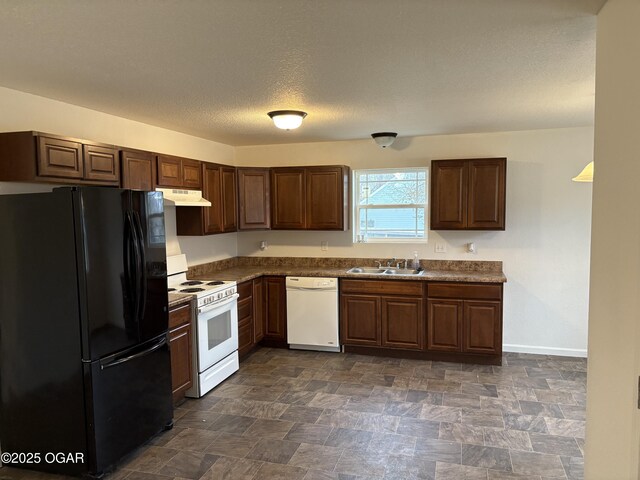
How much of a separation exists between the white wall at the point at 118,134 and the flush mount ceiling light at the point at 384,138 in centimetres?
197

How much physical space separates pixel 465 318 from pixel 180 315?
282 cm

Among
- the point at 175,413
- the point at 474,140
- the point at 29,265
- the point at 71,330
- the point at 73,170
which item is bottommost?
the point at 175,413

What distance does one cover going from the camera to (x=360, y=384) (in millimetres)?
4156

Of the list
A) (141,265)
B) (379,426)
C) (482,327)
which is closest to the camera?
(141,265)

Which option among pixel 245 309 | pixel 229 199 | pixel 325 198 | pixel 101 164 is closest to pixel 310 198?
pixel 325 198

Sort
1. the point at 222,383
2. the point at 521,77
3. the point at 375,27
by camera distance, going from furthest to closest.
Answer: the point at 222,383 → the point at 521,77 → the point at 375,27

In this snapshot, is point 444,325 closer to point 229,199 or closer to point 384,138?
point 384,138

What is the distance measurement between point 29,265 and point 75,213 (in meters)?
0.46

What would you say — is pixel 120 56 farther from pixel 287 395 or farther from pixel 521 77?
pixel 287 395

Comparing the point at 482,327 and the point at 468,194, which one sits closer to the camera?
the point at 482,327

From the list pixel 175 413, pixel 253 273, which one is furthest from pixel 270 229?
pixel 175 413

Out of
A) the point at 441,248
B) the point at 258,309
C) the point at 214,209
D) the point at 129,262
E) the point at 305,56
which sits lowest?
the point at 258,309

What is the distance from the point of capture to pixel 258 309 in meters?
5.11

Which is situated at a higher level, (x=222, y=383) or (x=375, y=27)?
(x=375, y=27)
